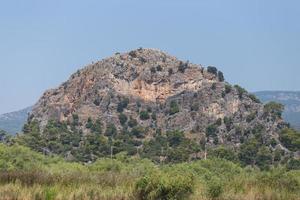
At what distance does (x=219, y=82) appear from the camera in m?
138

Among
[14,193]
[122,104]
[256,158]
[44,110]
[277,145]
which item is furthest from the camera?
[44,110]

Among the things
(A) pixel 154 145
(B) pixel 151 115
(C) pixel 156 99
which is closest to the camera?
(A) pixel 154 145

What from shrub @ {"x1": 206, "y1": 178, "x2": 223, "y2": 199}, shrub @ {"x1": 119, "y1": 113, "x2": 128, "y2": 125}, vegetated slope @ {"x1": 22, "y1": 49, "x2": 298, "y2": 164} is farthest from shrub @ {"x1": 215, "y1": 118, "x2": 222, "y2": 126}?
shrub @ {"x1": 206, "y1": 178, "x2": 223, "y2": 199}

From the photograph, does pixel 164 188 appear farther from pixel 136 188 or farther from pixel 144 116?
pixel 144 116

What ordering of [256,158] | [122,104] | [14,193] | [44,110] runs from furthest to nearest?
[44,110], [122,104], [256,158], [14,193]

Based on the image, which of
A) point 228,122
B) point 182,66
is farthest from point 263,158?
point 182,66

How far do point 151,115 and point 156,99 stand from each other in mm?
9564

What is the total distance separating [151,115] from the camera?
→ 132625 mm

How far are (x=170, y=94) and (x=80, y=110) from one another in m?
23.9

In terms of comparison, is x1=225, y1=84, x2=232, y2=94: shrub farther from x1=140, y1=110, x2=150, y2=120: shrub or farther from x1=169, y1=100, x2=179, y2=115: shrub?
x1=140, y1=110, x2=150, y2=120: shrub

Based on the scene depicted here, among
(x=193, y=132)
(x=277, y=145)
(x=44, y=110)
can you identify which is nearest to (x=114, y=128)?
(x=193, y=132)

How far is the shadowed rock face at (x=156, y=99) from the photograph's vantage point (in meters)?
125

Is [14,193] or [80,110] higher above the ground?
[80,110]

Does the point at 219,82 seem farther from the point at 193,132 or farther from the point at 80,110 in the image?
the point at 80,110
